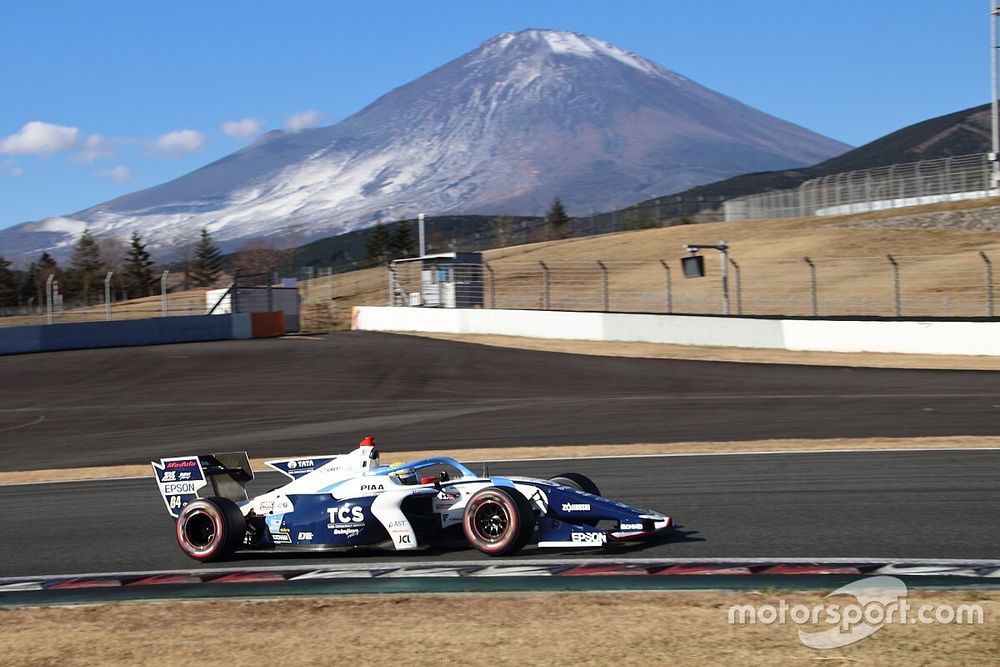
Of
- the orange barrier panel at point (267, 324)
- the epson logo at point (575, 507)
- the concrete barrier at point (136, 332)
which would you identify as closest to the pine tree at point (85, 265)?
the orange barrier panel at point (267, 324)

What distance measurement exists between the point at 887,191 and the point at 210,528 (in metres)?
56.9

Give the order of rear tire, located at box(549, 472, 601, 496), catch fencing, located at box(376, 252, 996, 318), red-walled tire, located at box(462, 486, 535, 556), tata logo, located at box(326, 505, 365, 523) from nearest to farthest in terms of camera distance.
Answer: red-walled tire, located at box(462, 486, 535, 556) < tata logo, located at box(326, 505, 365, 523) < rear tire, located at box(549, 472, 601, 496) < catch fencing, located at box(376, 252, 996, 318)

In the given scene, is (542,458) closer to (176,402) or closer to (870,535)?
(870,535)

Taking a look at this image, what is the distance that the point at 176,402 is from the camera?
23641 mm

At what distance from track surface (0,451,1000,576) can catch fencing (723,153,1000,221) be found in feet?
146

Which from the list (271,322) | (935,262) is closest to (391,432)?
(271,322)

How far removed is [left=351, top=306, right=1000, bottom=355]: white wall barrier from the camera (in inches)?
1017

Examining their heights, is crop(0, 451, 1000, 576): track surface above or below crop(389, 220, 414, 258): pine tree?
below

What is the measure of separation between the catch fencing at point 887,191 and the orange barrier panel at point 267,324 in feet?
103

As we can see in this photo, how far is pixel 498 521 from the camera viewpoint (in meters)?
8.09

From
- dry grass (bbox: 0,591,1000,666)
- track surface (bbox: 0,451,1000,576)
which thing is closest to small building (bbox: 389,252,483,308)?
track surface (bbox: 0,451,1000,576)

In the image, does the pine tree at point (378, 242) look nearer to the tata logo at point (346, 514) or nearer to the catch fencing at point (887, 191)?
the catch fencing at point (887, 191)

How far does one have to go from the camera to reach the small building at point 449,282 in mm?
39094

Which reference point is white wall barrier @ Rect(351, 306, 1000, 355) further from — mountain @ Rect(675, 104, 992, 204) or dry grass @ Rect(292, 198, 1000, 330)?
mountain @ Rect(675, 104, 992, 204)
